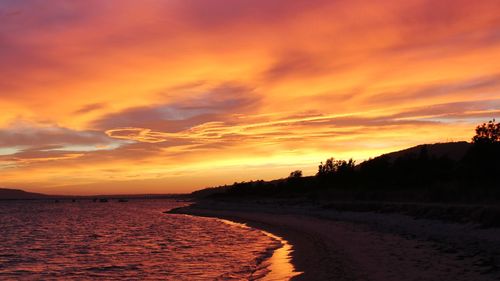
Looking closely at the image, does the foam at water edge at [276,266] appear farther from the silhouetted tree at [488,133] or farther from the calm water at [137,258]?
the silhouetted tree at [488,133]

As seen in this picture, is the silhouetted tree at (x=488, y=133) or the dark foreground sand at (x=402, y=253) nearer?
the dark foreground sand at (x=402, y=253)

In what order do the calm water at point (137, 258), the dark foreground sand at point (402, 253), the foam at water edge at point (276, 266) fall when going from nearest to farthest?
1. the dark foreground sand at point (402, 253)
2. the foam at water edge at point (276, 266)
3. the calm water at point (137, 258)

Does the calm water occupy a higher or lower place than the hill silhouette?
lower

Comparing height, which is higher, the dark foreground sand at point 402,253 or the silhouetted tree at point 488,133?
the silhouetted tree at point 488,133

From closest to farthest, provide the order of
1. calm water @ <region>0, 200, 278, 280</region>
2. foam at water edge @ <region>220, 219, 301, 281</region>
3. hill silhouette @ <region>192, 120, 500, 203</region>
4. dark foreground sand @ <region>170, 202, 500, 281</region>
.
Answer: dark foreground sand @ <region>170, 202, 500, 281</region> < foam at water edge @ <region>220, 219, 301, 281</region> < calm water @ <region>0, 200, 278, 280</region> < hill silhouette @ <region>192, 120, 500, 203</region>

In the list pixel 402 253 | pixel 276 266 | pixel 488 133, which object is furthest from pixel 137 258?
pixel 488 133

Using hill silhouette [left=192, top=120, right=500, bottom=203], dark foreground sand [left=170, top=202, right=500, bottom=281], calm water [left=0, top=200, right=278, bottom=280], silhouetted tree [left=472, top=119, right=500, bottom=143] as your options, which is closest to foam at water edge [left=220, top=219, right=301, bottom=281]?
calm water [left=0, top=200, right=278, bottom=280]

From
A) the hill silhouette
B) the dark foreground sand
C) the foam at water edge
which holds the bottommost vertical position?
the foam at water edge

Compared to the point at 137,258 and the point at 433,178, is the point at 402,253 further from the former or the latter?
the point at 433,178

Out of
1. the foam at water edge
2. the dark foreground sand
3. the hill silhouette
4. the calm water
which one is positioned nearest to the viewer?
the dark foreground sand

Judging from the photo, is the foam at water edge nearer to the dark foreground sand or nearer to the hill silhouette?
the dark foreground sand

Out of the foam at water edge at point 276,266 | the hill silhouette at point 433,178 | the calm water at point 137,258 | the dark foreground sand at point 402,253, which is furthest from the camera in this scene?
the hill silhouette at point 433,178

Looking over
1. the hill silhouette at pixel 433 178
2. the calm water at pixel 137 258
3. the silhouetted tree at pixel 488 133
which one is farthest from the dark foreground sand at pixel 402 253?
the silhouetted tree at pixel 488 133

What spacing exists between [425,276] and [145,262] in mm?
18057
